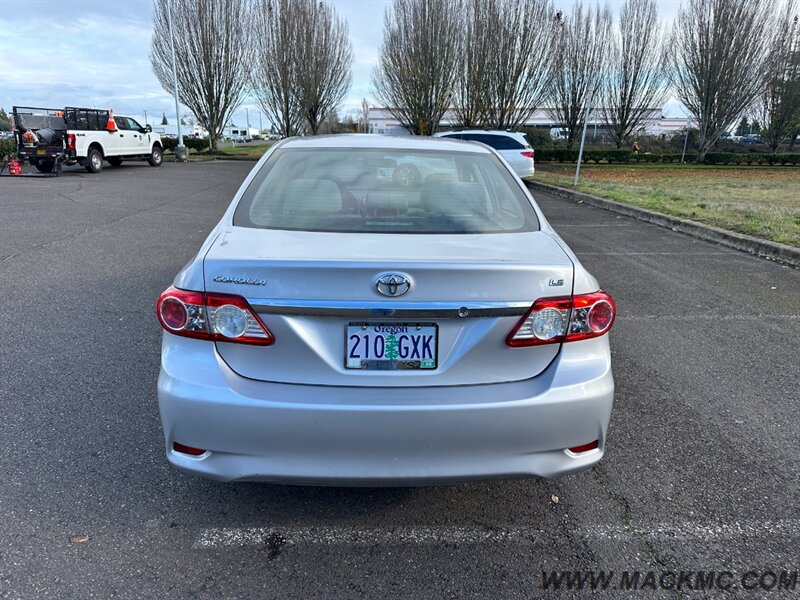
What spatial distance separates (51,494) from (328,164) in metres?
2.07

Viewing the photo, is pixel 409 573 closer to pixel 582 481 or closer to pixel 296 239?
pixel 582 481

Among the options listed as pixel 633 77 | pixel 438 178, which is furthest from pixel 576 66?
pixel 438 178

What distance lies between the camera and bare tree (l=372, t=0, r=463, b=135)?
3120 cm

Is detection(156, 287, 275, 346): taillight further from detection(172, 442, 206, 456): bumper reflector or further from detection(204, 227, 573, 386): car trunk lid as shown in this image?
detection(172, 442, 206, 456): bumper reflector

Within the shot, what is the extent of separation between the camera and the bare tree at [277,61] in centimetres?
3672

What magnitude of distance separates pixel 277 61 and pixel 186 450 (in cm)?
3972

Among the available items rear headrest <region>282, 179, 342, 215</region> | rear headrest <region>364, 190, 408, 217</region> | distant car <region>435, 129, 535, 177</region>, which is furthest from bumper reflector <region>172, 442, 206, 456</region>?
distant car <region>435, 129, 535, 177</region>

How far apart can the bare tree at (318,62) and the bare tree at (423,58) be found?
590 centimetres

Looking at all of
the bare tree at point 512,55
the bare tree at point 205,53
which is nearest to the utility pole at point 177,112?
the bare tree at point 205,53

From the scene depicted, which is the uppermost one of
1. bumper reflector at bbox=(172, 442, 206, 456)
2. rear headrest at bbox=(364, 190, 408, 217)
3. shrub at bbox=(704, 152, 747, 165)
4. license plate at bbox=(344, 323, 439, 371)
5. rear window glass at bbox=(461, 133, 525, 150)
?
rear window glass at bbox=(461, 133, 525, 150)

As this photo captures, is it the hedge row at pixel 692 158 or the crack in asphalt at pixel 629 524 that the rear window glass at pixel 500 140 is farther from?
the hedge row at pixel 692 158

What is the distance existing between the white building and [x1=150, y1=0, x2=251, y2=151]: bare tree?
9886 mm

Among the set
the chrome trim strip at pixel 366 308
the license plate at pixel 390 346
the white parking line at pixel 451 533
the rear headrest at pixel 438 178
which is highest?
the rear headrest at pixel 438 178

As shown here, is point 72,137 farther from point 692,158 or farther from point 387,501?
point 692,158
